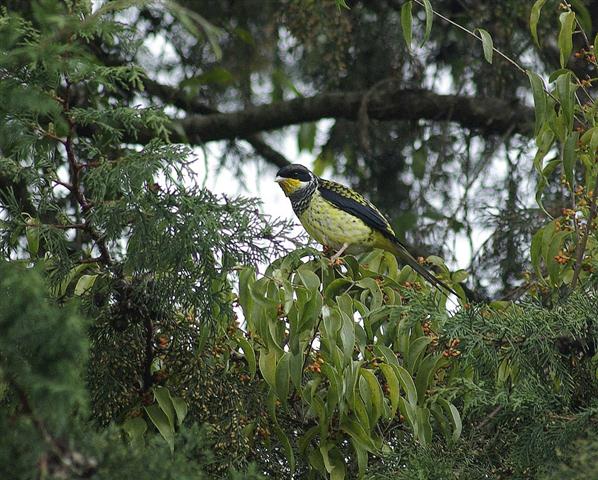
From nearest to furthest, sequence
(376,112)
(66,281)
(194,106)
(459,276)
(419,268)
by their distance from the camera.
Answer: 1. (66,281)
2. (459,276)
3. (419,268)
4. (376,112)
5. (194,106)

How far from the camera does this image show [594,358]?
13.3 feet

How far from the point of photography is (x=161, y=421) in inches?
157

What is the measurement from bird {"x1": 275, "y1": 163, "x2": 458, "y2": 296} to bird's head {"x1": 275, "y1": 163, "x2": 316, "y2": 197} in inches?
1.8

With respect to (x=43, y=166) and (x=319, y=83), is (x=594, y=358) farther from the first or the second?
(x=319, y=83)

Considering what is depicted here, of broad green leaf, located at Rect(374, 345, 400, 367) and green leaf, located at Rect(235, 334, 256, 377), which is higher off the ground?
broad green leaf, located at Rect(374, 345, 400, 367)

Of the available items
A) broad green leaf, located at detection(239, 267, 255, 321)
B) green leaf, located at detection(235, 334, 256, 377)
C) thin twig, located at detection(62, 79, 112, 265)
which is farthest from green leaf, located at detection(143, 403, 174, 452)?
thin twig, located at detection(62, 79, 112, 265)

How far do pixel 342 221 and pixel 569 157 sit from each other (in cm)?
211

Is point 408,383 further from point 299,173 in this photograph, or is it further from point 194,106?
point 194,106

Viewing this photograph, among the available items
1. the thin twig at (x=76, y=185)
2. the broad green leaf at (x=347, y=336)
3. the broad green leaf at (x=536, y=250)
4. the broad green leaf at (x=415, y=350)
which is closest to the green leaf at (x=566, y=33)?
the broad green leaf at (x=536, y=250)

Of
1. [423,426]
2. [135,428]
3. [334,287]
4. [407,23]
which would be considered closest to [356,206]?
[334,287]

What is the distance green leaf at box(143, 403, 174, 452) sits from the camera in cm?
392

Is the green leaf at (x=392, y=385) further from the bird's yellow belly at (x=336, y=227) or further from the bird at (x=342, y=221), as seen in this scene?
the bird's yellow belly at (x=336, y=227)

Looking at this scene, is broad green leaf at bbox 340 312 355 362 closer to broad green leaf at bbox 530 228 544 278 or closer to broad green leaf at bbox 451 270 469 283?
broad green leaf at bbox 530 228 544 278

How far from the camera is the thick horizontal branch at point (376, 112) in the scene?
777cm
